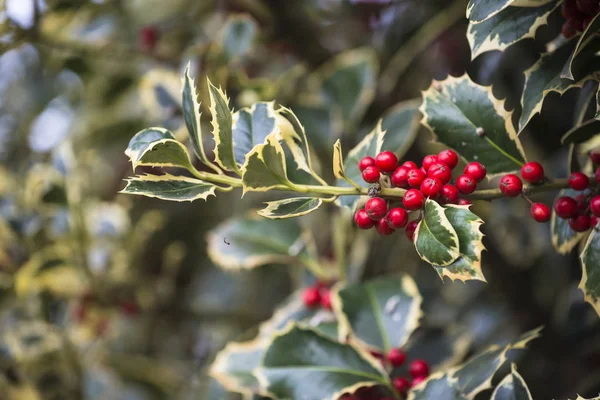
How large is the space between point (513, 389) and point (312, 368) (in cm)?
20

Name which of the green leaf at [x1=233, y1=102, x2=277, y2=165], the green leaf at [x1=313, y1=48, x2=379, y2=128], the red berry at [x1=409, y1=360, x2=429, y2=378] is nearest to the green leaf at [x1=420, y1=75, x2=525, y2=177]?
the green leaf at [x1=233, y1=102, x2=277, y2=165]

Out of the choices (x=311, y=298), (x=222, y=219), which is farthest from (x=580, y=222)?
(x=222, y=219)

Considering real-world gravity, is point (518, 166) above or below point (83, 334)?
above

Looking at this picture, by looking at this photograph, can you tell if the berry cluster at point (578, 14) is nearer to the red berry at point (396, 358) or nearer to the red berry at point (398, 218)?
the red berry at point (398, 218)

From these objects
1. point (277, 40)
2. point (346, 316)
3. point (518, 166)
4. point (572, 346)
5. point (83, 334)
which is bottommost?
point (83, 334)

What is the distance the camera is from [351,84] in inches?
35.2

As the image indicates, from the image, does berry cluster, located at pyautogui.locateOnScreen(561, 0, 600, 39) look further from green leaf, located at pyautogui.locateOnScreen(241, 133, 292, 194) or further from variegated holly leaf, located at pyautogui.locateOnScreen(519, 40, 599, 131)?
green leaf, located at pyautogui.locateOnScreen(241, 133, 292, 194)

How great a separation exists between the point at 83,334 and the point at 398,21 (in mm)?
887

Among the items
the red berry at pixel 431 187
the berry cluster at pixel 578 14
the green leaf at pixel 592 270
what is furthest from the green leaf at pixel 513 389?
the berry cluster at pixel 578 14

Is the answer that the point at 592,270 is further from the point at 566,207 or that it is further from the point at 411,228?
the point at 411,228

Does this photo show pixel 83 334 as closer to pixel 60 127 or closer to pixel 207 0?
pixel 60 127

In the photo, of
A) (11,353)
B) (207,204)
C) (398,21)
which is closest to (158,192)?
(398,21)

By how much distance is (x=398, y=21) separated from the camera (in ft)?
3.19

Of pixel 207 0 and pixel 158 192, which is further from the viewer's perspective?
pixel 207 0
